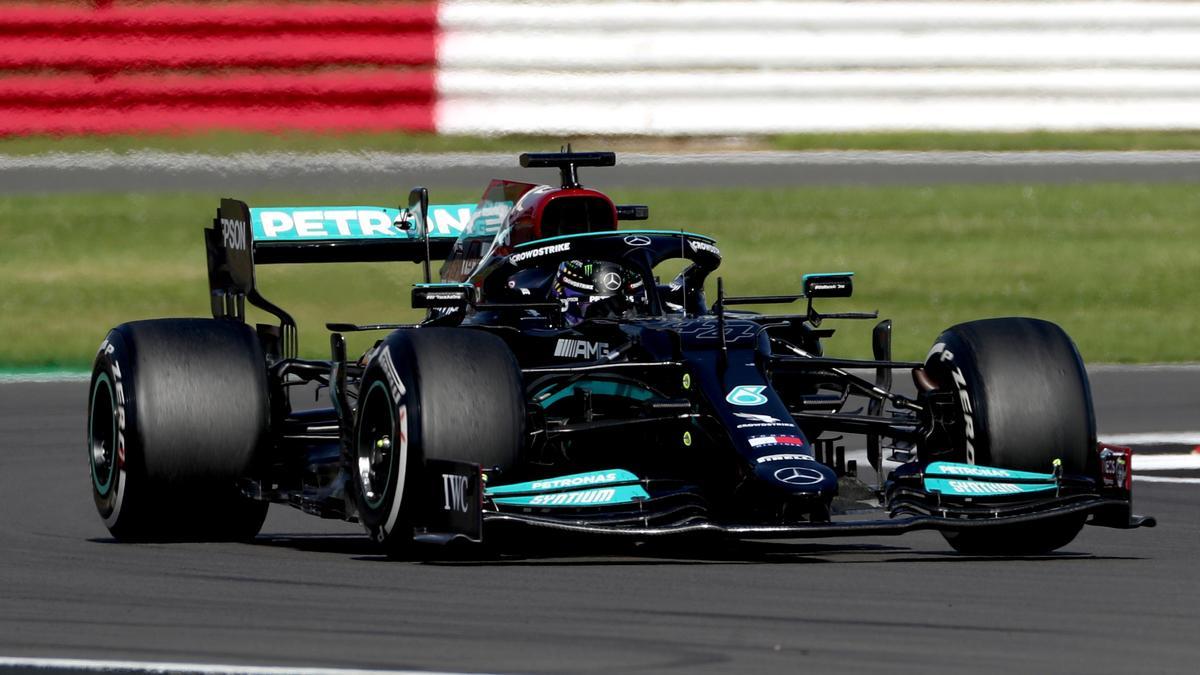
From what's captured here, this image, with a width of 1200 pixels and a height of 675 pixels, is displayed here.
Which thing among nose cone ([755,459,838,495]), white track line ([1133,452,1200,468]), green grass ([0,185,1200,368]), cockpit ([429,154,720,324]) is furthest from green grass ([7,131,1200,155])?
nose cone ([755,459,838,495])

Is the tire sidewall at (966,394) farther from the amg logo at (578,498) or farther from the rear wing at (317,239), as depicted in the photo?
the rear wing at (317,239)

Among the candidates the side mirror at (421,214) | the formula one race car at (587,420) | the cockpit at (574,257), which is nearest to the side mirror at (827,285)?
the formula one race car at (587,420)

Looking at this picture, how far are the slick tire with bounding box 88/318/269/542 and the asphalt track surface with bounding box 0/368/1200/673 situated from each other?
247mm

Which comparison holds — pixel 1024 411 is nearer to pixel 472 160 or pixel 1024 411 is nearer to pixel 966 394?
pixel 966 394

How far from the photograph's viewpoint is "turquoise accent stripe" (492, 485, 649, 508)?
837cm

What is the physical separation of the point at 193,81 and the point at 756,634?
49.8 feet

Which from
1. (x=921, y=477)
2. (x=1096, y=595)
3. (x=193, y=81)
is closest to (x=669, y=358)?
(x=921, y=477)

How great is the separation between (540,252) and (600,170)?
502 inches

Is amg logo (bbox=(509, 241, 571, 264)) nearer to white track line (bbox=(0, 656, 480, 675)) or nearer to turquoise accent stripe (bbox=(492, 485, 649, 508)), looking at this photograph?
turquoise accent stripe (bbox=(492, 485, 649, 508))

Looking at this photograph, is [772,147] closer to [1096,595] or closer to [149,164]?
[149,164]

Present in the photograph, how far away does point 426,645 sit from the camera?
6641 millimetres

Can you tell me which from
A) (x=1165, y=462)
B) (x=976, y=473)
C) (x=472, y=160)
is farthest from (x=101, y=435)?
(x=472, y=160)

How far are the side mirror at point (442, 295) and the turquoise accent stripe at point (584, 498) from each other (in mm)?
1335

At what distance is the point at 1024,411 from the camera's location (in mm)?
9141
